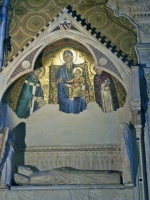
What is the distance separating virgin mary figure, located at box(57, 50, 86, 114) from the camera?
10.8m

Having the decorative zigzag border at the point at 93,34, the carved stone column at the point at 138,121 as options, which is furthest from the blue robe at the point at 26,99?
the carved stone column at the point at 138,121

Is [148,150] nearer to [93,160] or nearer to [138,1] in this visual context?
[93,160]

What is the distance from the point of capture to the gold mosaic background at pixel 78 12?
11.2m

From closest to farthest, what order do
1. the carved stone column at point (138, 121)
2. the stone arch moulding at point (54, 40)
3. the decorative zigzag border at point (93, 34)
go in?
the carved stone column at point (138, 121)
the stone arch moulding at point (54, 40)
the decorative zigzag border at point (93, 34)

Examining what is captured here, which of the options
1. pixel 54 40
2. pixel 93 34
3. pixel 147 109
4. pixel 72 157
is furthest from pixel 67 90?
pixel 147 109

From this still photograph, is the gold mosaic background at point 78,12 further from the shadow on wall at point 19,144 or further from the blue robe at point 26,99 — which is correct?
the shadow on wall at point 19,144

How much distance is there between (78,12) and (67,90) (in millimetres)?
2660

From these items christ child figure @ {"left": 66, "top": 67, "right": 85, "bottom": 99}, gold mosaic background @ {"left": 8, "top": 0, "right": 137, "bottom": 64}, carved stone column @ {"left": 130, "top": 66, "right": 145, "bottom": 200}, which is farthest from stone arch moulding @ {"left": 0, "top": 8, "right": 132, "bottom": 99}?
christ child figure @ {"left": 66, "top": 67, "right": 85, "bottom": 99}

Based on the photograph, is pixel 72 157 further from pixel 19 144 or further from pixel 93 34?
pixel 93 34

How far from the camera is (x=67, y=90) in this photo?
10922 mm

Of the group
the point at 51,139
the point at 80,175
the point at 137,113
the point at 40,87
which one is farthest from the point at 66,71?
the point at 80,175

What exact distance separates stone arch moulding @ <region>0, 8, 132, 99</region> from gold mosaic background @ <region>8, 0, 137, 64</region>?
674mm

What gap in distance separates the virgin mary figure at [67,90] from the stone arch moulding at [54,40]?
0.68m

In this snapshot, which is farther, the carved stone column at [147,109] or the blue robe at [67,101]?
the blue robe at [67,101]
